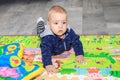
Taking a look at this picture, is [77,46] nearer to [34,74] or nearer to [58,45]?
[58,45]

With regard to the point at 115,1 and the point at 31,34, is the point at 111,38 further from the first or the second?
the point at 115,1

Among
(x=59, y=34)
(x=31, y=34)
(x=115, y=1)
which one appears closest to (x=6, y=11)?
(x=31, y=34)

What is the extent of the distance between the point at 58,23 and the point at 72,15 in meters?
1.16

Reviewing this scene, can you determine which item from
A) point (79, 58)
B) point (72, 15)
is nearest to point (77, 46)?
point (79, 58)

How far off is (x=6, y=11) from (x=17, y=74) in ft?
5.26

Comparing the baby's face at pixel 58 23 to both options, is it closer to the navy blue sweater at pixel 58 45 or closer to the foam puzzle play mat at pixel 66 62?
the navy blue sweater at pixel 58 45

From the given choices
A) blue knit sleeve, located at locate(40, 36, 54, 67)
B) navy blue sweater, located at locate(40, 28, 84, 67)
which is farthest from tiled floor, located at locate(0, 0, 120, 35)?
blue knit sleeve, located at locate(40, 36, 54, 67)

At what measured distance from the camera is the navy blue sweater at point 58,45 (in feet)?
5.64

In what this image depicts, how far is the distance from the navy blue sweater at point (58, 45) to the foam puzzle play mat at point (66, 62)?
42mm

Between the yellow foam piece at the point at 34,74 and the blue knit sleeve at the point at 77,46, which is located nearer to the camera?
the yellow foam piece at the point at 34,74

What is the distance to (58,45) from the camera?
1.83 m

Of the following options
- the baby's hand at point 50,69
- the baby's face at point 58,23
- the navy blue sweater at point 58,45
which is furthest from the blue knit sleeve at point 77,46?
the baby's hand at point 50,69

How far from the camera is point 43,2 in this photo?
342cm

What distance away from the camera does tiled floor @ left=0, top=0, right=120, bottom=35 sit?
248 cm
